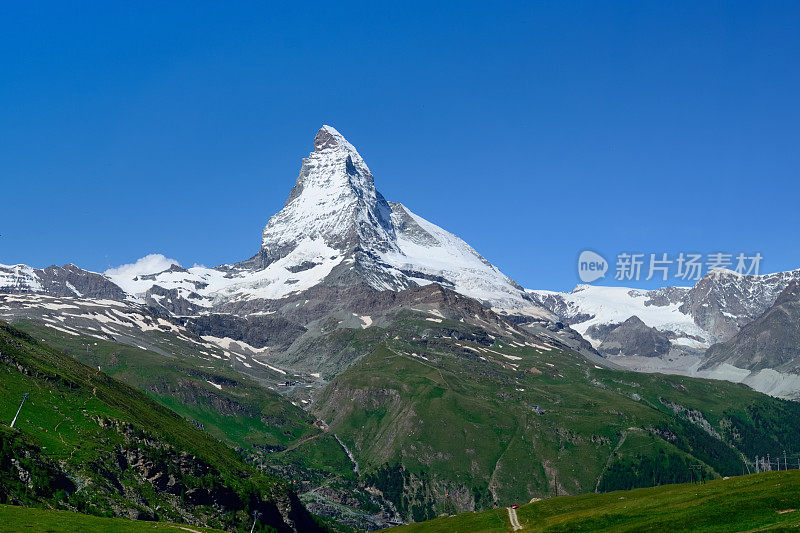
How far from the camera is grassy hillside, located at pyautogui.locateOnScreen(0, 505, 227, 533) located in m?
104

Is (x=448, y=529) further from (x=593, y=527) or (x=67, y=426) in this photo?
(x=67, y=426)

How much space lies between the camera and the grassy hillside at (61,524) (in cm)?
10394

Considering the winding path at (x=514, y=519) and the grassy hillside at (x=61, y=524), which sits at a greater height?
the grassy hillside at (x=61, y=524)

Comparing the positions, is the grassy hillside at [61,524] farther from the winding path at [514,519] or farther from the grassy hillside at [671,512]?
the grassy hillside at [671,512]

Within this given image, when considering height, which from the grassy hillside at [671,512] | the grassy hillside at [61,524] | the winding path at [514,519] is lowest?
the winding path at [514,519]

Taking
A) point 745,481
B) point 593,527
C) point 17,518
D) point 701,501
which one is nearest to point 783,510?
point 701,501

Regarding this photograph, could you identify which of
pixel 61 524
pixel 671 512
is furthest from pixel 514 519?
pixel 61 524

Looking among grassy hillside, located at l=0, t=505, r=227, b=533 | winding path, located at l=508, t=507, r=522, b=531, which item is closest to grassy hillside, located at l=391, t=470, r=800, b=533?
winding path, located at l=508, t=507, r=522, b=531

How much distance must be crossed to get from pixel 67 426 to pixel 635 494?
145m

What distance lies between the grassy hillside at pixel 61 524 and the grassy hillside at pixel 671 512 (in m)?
72.9

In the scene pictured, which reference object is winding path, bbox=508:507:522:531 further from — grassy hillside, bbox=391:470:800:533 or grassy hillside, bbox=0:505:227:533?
grassy hillside, bbox=0:505:227:533

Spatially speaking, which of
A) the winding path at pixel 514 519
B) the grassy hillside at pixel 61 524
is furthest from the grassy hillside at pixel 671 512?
the grassy hillside at pixel 61 524

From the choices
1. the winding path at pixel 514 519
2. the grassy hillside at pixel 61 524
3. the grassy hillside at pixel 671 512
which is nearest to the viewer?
the grassy hillside at pixel 61 524

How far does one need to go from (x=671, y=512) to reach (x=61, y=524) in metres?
98.6
